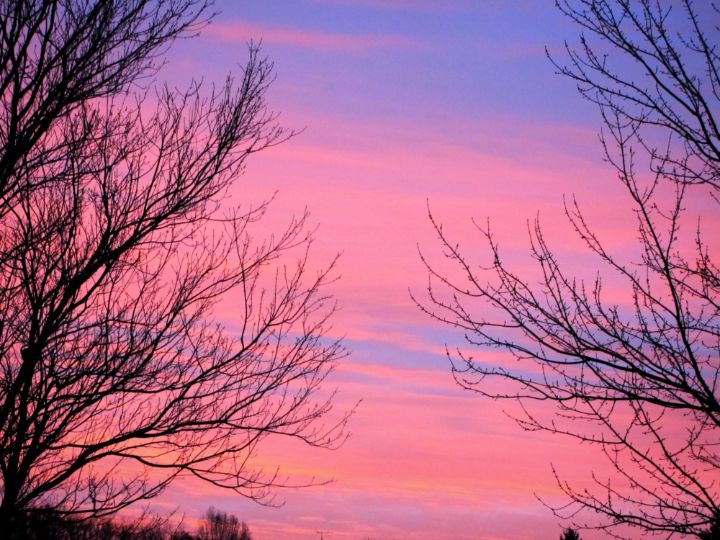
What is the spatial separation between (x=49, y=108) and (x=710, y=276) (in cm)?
512

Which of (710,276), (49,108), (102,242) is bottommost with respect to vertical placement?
(710,276)

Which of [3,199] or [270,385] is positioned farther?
[270,385]

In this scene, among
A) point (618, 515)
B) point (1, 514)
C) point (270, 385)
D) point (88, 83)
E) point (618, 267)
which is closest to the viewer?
point (618, 515)

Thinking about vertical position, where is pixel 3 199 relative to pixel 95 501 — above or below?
above

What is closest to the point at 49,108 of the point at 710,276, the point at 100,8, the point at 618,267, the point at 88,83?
the point at 88,83

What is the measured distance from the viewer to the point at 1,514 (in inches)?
274

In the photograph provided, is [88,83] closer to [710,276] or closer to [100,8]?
[100,8]

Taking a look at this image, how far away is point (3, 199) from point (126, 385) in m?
1.83

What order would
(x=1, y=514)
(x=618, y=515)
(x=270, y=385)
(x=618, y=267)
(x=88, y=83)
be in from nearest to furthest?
(x=618, y=515)
(x=618, y=267)
(x=1, y=514)
(x=88, y=83)
(x=270, y=385)

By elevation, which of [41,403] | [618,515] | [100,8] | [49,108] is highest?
[100,8]

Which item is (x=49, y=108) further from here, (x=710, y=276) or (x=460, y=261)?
(x=710, y=276)

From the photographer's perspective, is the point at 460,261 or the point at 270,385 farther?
the point at 270,385

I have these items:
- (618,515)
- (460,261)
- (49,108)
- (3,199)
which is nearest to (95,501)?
(3,199)

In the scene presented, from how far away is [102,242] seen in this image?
25.9ft
